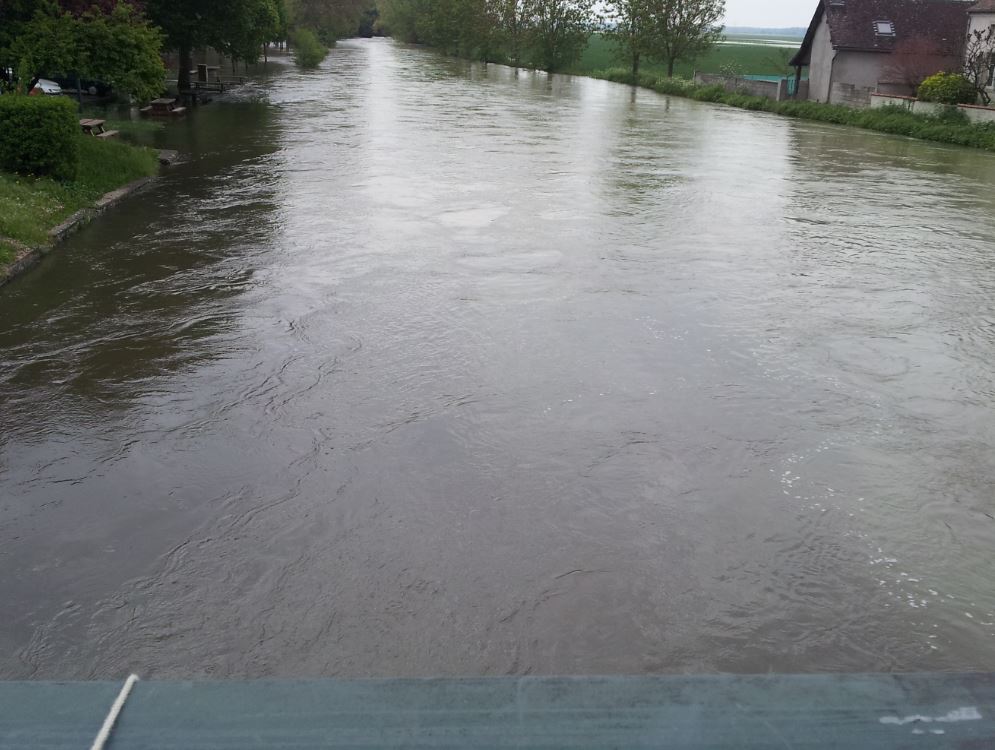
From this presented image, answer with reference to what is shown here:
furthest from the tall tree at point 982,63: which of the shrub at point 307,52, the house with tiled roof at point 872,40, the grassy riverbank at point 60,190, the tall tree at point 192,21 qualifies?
the shrub at point 307,52

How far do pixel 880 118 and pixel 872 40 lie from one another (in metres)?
9.54

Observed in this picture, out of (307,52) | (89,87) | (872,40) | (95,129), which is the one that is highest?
(307,52)

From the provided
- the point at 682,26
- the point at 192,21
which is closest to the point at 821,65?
the point at 682,26

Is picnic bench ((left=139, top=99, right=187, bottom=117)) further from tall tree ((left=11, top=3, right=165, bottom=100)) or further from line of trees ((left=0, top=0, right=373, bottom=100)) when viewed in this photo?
tall tree ((left=11, top=3, right=165, bottom=100))

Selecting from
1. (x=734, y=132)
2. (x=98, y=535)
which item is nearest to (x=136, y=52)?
(x=98, y=535)

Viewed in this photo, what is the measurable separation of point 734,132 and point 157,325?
2333cm

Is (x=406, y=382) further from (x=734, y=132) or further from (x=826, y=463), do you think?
(x=734, y=132)

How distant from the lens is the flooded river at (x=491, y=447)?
4289 millimetres

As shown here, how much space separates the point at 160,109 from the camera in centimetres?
2494

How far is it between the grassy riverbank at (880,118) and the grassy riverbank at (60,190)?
2312 centimetres

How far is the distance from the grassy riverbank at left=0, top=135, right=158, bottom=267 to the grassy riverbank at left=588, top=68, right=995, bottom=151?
910 inches

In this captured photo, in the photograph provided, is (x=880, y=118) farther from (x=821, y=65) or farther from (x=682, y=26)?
(x=682, y=26)

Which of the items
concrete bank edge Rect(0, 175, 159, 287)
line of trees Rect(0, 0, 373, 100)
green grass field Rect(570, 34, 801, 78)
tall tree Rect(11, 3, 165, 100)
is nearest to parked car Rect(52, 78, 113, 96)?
line of trees Rect(0, 0, 373, 100)

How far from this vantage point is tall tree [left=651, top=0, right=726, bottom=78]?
5275cm
